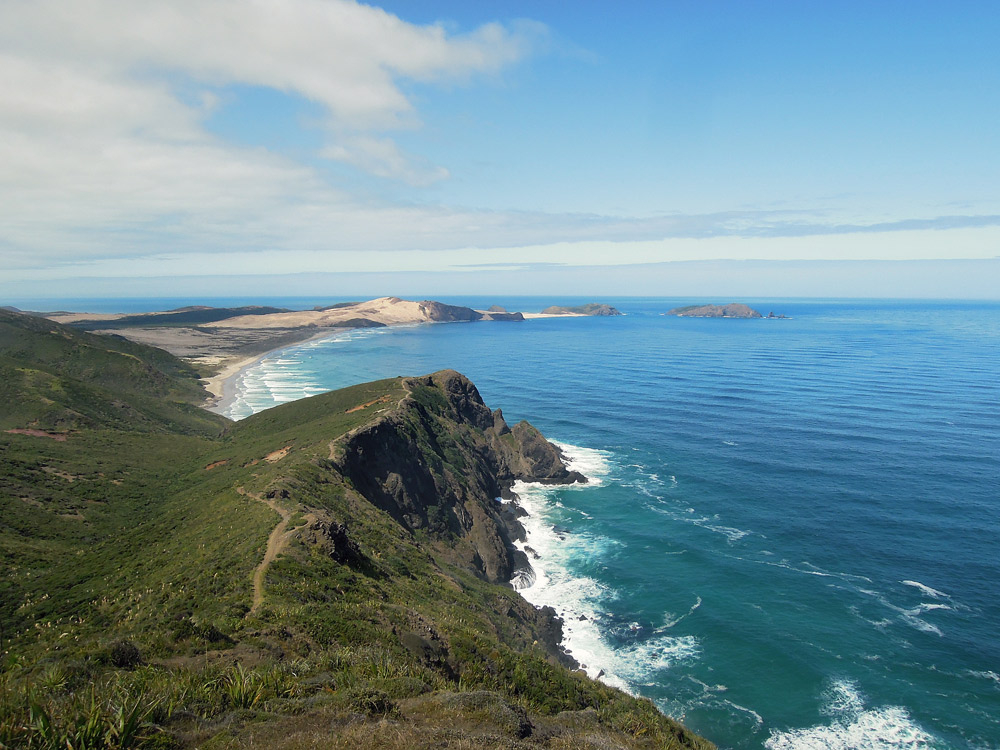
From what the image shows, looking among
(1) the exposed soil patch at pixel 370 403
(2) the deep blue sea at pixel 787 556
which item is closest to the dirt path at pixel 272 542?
(2) the deep blue sea at pixel 787 556

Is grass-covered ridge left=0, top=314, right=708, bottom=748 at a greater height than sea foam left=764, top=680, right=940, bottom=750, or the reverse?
grass-covered ridge left=0, top=314, right=708, bottom=748

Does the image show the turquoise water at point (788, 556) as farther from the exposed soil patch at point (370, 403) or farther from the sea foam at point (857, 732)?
the exposed soil patch at point (370, 403)

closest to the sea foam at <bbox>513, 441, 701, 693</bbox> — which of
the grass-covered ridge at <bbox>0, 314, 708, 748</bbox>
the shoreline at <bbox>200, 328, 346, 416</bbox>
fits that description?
the grass-covered ridge at <bbox>0, 314, 708, 748</bbox>

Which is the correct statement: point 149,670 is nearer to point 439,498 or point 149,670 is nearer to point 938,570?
point 439,498

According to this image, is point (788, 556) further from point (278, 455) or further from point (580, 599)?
point (278, 455)

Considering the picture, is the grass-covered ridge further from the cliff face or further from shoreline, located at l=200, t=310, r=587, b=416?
shoreline, located at l=200, t=310, r=587, b=416

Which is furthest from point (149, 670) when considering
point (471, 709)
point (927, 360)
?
point (927, 360)
